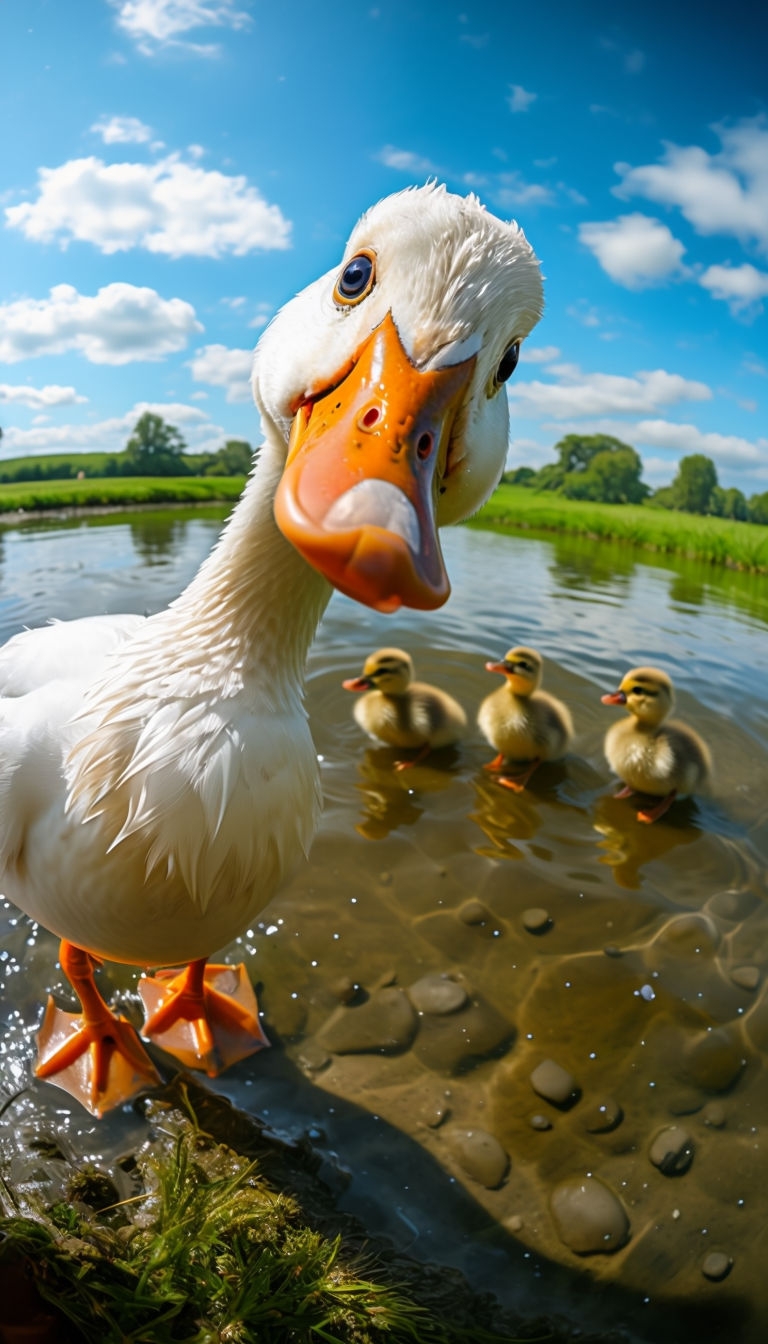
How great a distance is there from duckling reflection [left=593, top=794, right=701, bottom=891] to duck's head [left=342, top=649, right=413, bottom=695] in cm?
132

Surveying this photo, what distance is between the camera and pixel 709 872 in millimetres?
3383

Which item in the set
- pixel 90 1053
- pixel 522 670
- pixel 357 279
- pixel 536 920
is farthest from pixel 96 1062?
pixel 522 670

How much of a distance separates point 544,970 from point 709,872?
120 centimetres

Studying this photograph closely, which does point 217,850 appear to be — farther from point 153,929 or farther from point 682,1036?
point 682,1036

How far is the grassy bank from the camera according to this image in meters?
13.0

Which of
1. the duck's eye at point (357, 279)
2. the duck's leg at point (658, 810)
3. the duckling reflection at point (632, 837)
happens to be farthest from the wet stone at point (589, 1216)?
the duck's eye at point (357, 279)

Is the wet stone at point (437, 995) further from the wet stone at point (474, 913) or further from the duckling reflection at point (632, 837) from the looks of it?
the duckling reflection at point (632, 837)

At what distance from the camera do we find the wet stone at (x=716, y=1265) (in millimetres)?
1776

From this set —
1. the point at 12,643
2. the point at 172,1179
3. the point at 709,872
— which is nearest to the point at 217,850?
the point at 172,1179

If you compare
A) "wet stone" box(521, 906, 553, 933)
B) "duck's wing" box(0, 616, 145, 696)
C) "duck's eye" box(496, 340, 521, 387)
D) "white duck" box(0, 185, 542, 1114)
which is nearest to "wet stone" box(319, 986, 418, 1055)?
"white duck" box(0, 185, 542, 1114)

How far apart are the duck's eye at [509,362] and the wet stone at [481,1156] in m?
2.07

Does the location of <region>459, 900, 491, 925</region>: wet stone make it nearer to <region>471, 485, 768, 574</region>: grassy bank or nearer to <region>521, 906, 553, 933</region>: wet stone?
<region>521, 906, 553, 933</region>: wet stone

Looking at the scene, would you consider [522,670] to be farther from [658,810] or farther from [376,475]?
[376,475]

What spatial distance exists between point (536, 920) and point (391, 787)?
1216 millimetres
